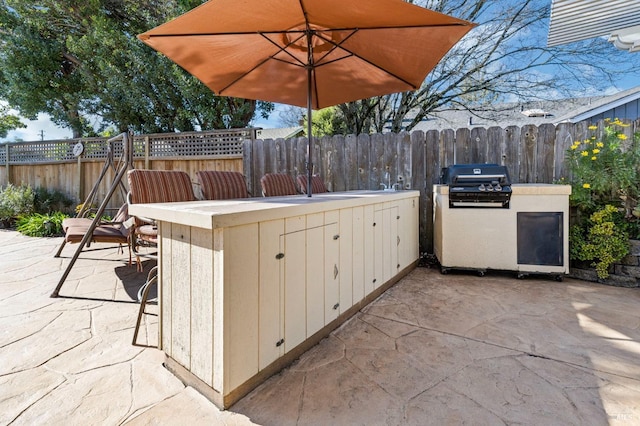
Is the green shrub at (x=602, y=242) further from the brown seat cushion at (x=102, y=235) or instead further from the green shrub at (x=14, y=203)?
the green shrub at (x=14, y=203)

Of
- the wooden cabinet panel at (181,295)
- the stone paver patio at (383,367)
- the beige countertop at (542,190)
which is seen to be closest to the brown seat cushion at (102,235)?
the stone paver patio at (383,367)

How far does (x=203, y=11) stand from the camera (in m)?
2.00

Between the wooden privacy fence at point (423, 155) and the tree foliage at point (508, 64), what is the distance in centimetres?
326

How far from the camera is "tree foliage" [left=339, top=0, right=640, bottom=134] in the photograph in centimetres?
678

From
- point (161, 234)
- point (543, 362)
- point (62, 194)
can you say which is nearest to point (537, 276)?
point (543, 362)

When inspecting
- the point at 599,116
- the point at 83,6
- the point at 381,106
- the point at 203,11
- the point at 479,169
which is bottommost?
the point at 479,169

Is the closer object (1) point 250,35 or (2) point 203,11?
(2) point 203,11

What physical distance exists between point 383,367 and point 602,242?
2.87 m

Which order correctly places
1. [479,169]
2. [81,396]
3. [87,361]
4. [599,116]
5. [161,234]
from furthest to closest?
[599,116]
[479,169]
[87,361]
[161,234]
[81,396]

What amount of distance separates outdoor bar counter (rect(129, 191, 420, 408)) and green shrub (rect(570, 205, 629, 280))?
2.77 metres

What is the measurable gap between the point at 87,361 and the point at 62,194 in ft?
24.6

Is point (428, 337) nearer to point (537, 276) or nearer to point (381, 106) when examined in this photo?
point (537, 276)

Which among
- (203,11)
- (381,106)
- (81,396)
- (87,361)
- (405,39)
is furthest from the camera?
(381,106)

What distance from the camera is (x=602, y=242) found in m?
3.10
